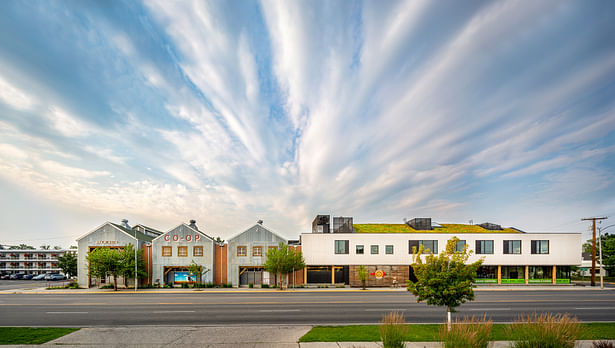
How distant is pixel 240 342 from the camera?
13.2 m

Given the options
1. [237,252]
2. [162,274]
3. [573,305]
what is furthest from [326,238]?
[573,305]

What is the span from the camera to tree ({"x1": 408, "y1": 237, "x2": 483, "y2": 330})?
47.6 ft

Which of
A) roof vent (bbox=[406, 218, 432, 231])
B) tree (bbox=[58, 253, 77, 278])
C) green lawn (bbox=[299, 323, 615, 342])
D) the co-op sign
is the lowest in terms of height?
tree (bbox=[58, 253, 77, 278])

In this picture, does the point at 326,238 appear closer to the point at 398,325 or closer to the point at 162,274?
the point at 162,274

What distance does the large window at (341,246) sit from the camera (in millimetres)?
43375

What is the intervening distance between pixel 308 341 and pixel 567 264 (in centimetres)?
4866

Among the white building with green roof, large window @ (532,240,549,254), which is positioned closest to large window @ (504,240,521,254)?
the white building with green roof

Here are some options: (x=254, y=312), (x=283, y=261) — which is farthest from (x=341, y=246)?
(x=254, y=312)

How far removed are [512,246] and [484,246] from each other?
4051 mm

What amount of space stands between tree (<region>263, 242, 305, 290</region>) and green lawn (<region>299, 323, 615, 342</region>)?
2445 cm

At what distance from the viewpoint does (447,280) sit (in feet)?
48.3

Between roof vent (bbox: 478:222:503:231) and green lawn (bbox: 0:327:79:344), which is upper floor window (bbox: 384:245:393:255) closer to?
roof vent (bbox: 478:222:503:231)

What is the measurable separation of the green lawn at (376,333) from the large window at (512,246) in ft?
99.8

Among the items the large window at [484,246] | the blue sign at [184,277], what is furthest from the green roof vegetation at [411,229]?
the blue sign at [184,277]
